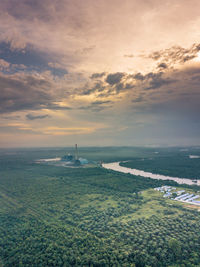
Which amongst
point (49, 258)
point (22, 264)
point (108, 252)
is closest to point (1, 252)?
point (22, 264)

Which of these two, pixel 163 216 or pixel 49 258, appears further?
pixel 163 216

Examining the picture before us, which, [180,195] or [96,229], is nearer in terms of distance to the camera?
[96,229]

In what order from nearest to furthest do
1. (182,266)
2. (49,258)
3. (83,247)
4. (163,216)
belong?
(182,266) < (49,258) < (83,247) < (163,216)

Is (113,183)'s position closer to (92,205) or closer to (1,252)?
(92,205)

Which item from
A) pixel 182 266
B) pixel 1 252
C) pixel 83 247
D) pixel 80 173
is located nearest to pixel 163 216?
pixel 182 266

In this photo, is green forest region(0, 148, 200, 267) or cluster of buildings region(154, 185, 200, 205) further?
cluster of buildings region(154, 185, 200, 205)

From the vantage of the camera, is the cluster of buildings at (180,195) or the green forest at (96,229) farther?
the cluster of buildings at (180,195)

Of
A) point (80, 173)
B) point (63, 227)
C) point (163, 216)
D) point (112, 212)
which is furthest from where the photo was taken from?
point (80, 173)
